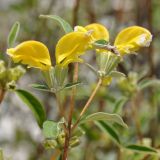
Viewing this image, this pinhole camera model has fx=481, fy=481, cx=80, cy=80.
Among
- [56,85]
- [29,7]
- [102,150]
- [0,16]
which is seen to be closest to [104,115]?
[56,85]

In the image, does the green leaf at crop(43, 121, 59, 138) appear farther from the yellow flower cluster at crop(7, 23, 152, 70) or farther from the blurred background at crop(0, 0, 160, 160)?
the blurred background at crop(0, 0, 160, 160)

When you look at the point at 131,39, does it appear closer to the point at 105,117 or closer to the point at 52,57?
the point at 105,117

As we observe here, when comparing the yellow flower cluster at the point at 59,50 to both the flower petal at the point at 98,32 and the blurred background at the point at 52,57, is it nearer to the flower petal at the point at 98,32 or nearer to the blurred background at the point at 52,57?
the flower petal at the point at 98,32

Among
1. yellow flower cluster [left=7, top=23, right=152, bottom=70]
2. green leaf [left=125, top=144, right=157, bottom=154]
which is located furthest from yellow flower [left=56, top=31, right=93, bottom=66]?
green leaf [left=125, top=144, right=157, bottom=154]

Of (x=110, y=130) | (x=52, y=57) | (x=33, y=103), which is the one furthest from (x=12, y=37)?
(x=52, y=57)

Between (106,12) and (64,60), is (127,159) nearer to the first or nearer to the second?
(64,60)

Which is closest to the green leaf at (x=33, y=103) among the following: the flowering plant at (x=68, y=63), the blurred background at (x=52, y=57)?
the flowering plant at (x=68, y=63)

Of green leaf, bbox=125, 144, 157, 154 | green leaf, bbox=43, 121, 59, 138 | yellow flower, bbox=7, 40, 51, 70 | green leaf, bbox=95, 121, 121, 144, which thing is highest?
yellow flower, bbox=7, 40, 51, 70
